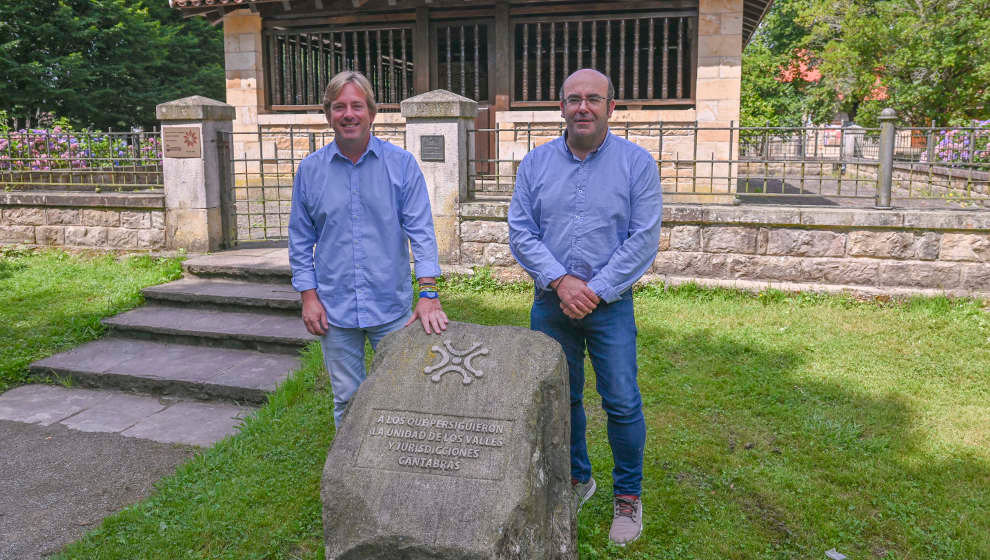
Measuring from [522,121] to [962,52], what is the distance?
35.6ft

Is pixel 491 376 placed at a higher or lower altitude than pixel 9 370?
higher

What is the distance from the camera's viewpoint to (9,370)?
19.7 ft

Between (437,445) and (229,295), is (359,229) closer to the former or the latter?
(437,445)

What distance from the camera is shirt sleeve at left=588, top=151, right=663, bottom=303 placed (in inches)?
121

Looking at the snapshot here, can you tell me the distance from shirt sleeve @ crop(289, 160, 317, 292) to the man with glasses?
0.92 meters

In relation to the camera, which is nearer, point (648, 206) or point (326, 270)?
point (648, 206)

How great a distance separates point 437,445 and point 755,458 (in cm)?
228

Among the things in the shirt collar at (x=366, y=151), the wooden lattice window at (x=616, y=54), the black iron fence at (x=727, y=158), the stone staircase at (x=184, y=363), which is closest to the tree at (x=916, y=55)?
the black iron fence at (x=727, y=158)

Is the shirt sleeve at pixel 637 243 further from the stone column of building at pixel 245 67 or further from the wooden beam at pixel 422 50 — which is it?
the stone column of building at pixel 245 67

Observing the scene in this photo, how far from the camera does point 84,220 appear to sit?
884 centimetres

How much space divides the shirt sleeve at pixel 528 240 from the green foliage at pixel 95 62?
17.0 meters

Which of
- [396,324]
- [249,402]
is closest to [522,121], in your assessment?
[249,402]

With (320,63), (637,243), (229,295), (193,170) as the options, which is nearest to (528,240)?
(637,243)

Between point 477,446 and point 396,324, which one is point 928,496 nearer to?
point 477,446
